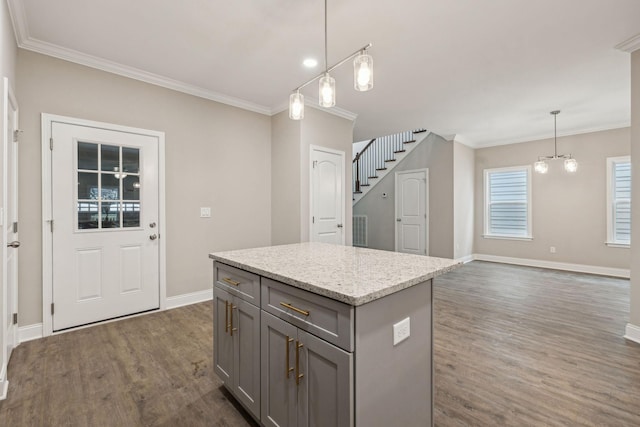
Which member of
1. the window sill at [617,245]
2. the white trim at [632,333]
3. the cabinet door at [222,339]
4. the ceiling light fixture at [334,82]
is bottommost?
the white trim at [632,333]

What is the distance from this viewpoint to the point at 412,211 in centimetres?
672

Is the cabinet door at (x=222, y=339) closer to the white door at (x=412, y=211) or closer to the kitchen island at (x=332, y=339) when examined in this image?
the kitchen island at (x=332, y=339)

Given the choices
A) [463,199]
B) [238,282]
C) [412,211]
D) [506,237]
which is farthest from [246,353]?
[506,237]

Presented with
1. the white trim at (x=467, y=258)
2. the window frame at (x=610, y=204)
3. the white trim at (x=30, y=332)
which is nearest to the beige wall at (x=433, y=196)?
the white trim at (x=467, y=258)

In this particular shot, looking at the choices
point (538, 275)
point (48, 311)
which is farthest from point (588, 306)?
point (48, 311)

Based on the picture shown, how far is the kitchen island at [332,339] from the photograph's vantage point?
3.73 ft

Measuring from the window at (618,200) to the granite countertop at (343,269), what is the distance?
564cm

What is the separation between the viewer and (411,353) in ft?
4.49

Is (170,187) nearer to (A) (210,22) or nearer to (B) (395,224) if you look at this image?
(A) (210,22)

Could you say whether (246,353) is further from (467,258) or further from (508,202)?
(508,202)

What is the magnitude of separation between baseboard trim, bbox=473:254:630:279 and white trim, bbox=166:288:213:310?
5.78 m

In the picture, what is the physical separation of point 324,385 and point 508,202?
262 inches

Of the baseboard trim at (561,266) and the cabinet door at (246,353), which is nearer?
the cabinet door at (246,353)

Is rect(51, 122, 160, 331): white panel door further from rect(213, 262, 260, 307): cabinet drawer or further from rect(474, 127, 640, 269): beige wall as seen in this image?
rect(474, 127, 640, 269): beige wall
